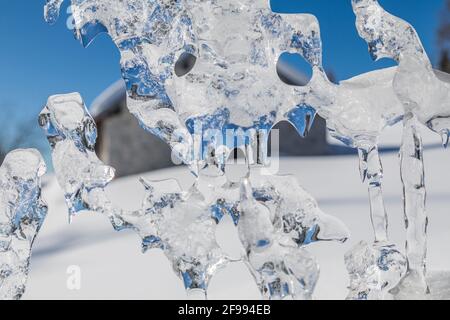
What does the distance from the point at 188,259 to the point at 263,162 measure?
37cm

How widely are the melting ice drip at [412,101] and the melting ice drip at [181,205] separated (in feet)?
0.66

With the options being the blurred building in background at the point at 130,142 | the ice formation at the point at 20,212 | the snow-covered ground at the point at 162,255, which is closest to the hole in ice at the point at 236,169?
the snow-covered ground at the point at 162,255

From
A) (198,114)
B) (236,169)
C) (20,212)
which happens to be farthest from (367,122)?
(236,169)

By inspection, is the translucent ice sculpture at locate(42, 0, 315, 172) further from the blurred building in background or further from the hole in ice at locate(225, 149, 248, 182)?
the blurred building in background

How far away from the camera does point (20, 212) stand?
5.36 feet

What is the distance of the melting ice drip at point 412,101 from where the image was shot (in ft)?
4.51

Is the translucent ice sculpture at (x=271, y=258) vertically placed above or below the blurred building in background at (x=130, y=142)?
below

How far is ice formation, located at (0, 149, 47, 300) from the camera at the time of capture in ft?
5.29

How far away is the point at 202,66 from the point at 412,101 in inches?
23.2

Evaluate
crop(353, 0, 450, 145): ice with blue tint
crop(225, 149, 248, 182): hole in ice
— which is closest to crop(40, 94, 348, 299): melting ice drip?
crop(353, 0, 450, 145): ice with blue tint

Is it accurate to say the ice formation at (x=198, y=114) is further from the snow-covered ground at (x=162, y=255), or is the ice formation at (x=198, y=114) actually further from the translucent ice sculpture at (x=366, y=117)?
the snow-covered ground at (x=162, y=255)

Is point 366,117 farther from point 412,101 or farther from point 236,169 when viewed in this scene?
point 236,169
